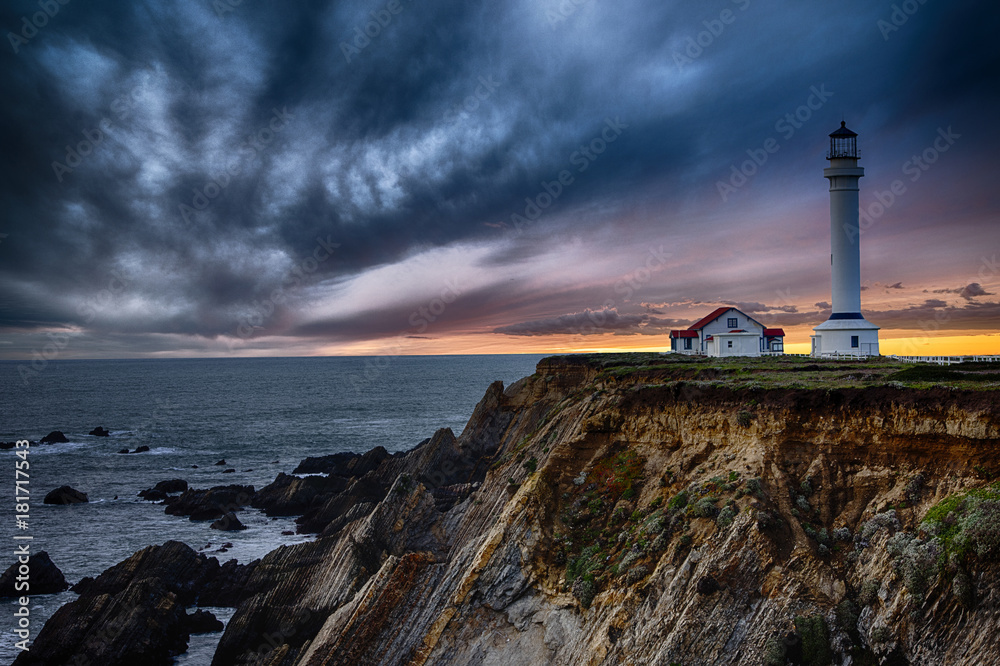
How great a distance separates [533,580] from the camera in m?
18.8

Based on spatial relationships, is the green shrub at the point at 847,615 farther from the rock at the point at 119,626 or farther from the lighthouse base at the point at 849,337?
the lighthouse base at the point at 849,337

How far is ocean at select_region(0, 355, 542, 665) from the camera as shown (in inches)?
1442

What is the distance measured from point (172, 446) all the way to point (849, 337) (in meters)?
75.1

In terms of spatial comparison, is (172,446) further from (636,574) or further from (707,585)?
(707,585)

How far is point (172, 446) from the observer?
72062mm

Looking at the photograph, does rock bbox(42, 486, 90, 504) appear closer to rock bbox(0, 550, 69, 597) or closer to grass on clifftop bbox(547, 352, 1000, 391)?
rock bbox(0, 550, 69, 597)

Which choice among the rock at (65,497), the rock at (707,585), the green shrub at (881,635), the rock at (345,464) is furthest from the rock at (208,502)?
the green shrub at (881,635)

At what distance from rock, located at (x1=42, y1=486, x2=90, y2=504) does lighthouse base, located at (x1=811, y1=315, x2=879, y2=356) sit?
59642 mm

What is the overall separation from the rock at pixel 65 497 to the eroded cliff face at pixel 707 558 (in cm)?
3213

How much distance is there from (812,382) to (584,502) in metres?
9.52

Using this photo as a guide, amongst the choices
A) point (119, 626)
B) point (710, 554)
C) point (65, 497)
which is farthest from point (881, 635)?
point (65, 497)

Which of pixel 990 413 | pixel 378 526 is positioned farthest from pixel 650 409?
pixel 378 526

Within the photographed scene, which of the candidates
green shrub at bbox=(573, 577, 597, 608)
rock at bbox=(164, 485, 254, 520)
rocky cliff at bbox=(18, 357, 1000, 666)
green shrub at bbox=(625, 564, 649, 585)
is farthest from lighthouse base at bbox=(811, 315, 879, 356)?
rock at bbox=(164, 485, 254, 520)

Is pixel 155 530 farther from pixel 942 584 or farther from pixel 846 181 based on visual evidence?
pixel 846 181
